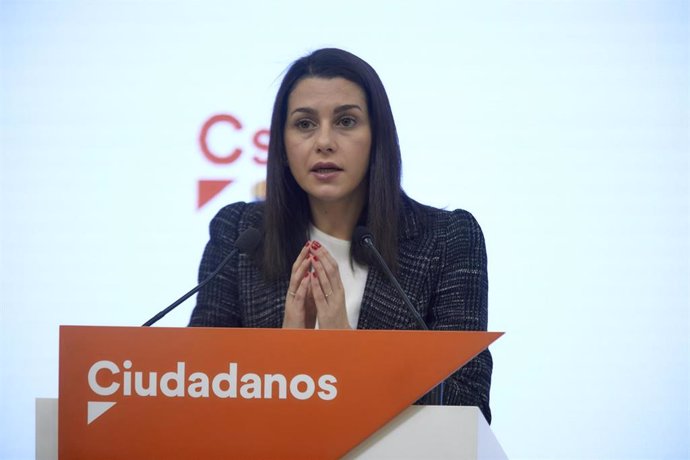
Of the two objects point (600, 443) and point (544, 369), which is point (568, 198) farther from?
point (600, 443)

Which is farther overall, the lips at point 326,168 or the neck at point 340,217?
the neck at point 340,217

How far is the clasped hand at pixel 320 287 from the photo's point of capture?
1.78m

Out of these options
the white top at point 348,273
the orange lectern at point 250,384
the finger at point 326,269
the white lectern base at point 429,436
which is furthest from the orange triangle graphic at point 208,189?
the white lectern base at point 429,436

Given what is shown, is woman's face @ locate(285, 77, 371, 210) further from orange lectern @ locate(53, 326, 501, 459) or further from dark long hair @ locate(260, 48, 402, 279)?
orange lectern @ locate(53, 326, 501, 459)

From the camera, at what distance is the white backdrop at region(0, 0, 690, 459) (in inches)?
108

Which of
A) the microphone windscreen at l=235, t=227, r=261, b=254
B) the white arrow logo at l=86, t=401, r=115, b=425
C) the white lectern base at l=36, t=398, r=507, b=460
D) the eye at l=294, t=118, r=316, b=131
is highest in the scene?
→ the eye at l=294, t=118, r=316, b=131

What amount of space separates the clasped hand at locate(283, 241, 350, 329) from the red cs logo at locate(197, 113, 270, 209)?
1008 mm

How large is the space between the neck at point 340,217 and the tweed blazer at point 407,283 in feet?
0.43

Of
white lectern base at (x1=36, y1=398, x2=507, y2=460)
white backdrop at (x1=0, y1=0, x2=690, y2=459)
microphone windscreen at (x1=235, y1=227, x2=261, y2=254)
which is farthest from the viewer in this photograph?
white backdrop at (x1=0, y1=0, x2=690, y2=459)

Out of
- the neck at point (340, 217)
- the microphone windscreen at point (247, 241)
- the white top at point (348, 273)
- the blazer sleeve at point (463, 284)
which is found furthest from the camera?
the neck at point (340, 217)

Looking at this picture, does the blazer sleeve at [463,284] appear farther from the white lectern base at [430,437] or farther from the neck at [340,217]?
the white lectern base at [430,437]

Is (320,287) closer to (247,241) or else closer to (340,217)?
(247,241)

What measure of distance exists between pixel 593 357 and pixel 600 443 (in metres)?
0.29

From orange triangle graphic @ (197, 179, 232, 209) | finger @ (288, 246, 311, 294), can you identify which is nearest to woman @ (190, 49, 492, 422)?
finger @ (288, 246, 311, 294)
